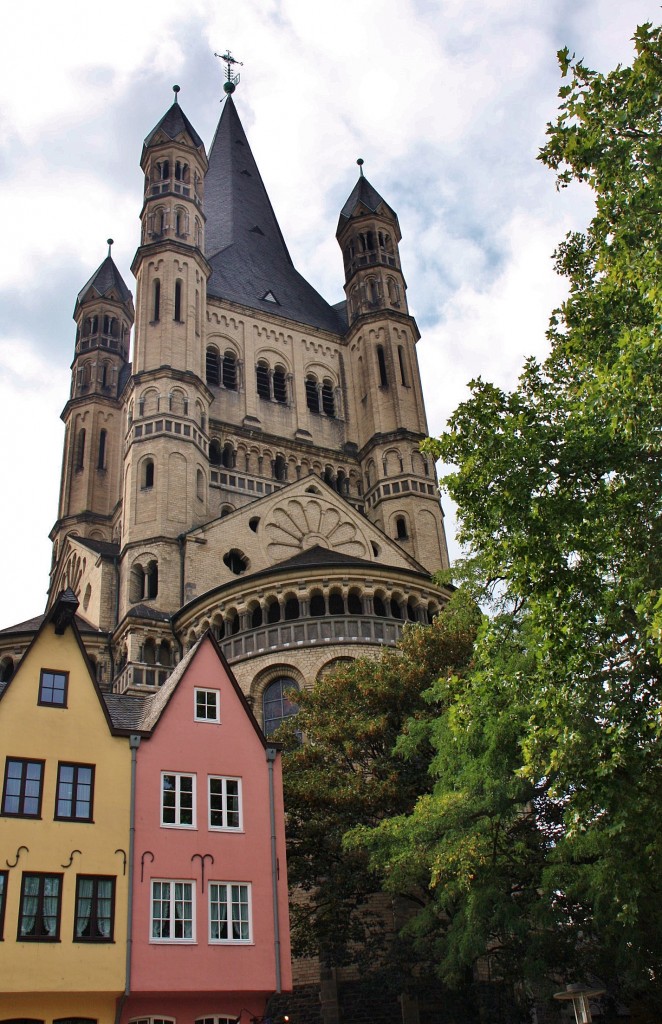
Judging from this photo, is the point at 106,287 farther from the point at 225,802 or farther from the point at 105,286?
the point at 225,802

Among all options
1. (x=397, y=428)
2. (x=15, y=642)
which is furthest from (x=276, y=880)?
(x=397, y=428)

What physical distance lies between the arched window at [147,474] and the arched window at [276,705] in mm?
11376

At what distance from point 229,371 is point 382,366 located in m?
7.92

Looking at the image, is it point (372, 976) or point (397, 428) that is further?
point (397, 428)

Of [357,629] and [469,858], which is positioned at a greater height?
[357,629]

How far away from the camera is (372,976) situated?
2167cm

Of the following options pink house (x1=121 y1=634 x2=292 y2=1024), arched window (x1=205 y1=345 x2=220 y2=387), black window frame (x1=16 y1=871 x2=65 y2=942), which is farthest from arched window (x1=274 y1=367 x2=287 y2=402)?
black window frame (x1=16 y1=871 x2=65 y2=942)

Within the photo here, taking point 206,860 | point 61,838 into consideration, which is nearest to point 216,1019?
point 206,860

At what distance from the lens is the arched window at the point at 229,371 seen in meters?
48.5

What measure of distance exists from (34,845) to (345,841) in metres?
6.05

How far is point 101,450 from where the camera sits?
51000 millimetres

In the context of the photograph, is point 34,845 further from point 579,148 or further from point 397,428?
point 397,428

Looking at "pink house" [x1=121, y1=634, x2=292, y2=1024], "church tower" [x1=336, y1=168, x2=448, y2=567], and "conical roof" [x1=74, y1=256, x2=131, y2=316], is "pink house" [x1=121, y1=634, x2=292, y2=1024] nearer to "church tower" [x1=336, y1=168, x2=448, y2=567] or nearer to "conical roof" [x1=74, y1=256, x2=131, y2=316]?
"church tower" [x1=336, y1=168, x2=448, y2=567]

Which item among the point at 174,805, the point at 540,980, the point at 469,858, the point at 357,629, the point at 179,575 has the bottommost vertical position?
the point at 540,980
